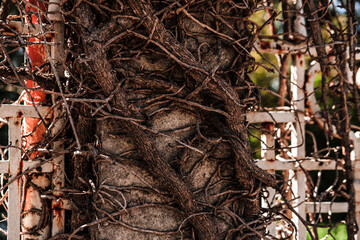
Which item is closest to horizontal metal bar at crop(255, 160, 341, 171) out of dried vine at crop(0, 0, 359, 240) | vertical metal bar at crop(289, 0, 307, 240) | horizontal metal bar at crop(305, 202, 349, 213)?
vertical metal bar at crop(289, 0, 307, 240)

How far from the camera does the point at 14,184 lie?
1.30 metres

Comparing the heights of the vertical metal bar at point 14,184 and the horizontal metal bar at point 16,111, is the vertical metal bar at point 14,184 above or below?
below

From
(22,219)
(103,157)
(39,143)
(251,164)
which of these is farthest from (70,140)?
(251,164)

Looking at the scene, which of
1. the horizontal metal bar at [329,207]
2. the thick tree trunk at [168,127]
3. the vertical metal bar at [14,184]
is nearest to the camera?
the thick tree trunk at [168,127]

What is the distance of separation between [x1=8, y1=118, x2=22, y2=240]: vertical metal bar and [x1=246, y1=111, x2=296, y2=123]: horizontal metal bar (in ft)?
2.98

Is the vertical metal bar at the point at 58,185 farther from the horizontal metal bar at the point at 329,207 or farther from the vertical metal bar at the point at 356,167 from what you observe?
the vertical metal bar at the point at 356,167

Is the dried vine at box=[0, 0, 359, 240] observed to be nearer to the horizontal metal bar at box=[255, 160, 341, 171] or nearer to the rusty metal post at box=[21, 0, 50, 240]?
the rusty metal post at box=[21, 0, 50, 240]

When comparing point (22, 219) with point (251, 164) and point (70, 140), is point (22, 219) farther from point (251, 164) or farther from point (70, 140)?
point (251, 164)

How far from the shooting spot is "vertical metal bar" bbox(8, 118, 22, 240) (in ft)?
4.19

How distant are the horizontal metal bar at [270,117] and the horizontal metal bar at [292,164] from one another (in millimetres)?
178

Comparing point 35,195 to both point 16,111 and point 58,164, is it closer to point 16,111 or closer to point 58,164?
point 58,164

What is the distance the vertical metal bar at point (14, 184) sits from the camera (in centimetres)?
128

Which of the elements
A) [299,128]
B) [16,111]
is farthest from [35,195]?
[299,128]

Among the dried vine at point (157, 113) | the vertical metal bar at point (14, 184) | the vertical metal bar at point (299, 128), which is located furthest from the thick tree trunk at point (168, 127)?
the vertical metal bar at point (299, 128)
